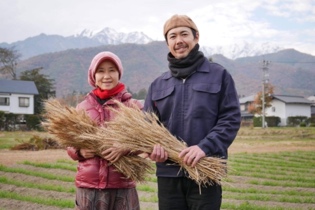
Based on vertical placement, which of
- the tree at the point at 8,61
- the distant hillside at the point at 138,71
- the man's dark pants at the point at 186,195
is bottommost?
the man's dark pants at the point at 186,195

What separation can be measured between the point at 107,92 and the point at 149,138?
1.59 feet

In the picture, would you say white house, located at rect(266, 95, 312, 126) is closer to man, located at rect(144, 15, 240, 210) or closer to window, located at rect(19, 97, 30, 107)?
window, located at rect(19, 97, 30, 107)

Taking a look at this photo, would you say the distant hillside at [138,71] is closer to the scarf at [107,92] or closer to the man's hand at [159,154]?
the scarf at [107,92]

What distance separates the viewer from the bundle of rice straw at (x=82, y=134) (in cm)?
247

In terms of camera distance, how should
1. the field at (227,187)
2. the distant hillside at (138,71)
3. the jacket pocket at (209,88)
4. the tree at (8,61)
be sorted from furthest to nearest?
the distant hillside at (138,71), the tree at (8,61), the field at (227,187), the jacket pocket at (209,88)

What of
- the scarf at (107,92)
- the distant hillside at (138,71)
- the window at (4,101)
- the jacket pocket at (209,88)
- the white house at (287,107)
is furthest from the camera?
the distant hillside at (138,71)

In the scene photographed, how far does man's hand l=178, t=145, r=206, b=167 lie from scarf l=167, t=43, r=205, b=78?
0.46m

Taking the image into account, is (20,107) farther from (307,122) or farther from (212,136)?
(212,136)

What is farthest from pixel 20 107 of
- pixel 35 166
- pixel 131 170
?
pixel 131 170

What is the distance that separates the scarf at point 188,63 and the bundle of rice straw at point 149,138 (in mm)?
312

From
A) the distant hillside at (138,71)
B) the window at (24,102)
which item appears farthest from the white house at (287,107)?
the distant hillside at (138,71)

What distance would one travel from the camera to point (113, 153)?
2414 millimetres

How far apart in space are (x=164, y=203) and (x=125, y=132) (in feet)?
1.66

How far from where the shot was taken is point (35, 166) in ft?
26.5
